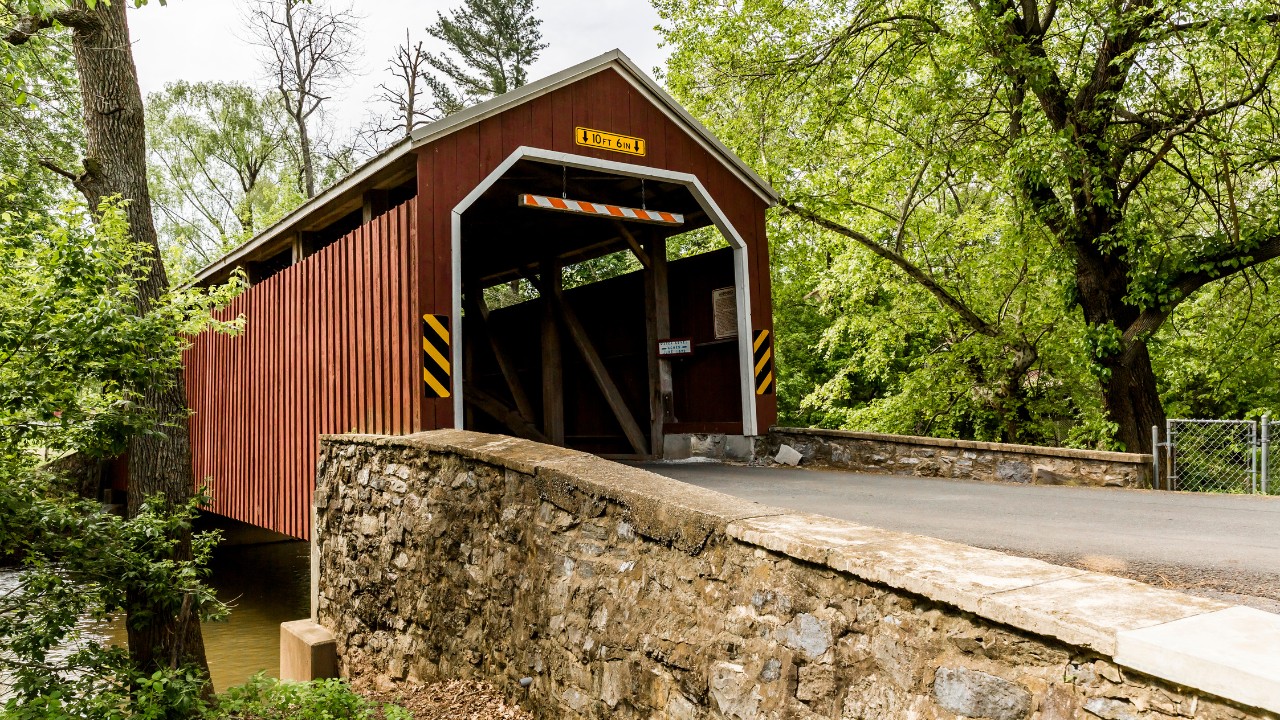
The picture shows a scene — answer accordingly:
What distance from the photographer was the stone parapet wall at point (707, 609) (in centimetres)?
212

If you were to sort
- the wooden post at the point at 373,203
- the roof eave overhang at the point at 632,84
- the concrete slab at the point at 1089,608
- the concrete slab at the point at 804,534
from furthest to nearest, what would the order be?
the wooden post at the point at 373,203, the roof eave overhang at the point at 632,84, the concrete slab at the point at 804,534, the concrete slab at the point at 1089,608

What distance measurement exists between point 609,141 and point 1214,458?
23.8ft

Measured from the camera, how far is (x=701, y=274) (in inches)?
354

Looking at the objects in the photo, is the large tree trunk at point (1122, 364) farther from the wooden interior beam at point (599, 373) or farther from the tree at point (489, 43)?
the tree at point (489, 43)

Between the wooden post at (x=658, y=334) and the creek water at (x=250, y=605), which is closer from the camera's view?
the wooden post at (x=658, y=334)

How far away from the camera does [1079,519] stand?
4.66 m

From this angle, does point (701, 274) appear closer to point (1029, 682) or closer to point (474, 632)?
point (474, 632)

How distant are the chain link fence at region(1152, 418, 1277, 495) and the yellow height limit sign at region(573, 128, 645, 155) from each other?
606 centimetres

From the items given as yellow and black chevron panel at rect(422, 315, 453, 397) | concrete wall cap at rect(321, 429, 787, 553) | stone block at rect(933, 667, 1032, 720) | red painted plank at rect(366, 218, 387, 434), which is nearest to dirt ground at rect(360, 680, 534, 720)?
concrete wall cap at rect(321, 429, 787, 553)

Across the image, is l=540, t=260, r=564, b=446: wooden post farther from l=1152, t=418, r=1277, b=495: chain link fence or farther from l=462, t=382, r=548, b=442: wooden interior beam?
l=1152, t=418, r=1277, b=495: chain link fence

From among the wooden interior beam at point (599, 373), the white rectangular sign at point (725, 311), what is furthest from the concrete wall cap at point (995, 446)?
the wooden interior beam at point (599, 373)

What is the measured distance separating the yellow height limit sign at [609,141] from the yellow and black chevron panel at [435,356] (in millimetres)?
2043

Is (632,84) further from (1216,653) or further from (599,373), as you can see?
(1216,653)

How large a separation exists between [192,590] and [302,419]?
10.2 feet
